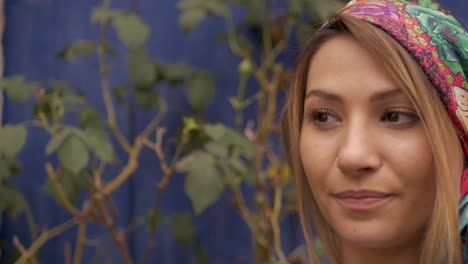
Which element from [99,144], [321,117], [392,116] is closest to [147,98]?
[99,144]

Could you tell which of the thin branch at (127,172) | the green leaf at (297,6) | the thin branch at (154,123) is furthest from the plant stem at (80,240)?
the green leaf at (297,6)

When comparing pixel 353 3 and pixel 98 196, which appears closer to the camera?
pixel 353 3

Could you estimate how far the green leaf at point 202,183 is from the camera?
6.56ft

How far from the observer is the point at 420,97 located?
1135 millimetres

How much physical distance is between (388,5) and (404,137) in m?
0.20

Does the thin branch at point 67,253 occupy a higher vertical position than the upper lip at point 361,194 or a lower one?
lower

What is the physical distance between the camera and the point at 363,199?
116 centimetres

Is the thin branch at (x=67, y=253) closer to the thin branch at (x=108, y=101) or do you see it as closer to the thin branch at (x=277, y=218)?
the thin branch at (x=108, y=101)

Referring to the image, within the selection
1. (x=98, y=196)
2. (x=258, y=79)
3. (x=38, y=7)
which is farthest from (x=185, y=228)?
(x=38, y=7)

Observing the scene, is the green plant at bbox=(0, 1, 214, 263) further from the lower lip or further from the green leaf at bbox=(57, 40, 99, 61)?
the lower lip

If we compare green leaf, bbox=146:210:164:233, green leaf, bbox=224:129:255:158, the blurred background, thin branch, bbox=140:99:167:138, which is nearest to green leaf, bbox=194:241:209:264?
the blurred background

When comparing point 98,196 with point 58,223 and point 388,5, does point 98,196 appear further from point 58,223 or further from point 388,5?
point 388,5

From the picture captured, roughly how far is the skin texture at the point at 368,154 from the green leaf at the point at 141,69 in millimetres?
1202

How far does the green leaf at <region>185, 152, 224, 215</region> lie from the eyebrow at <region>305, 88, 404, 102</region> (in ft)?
2.55
